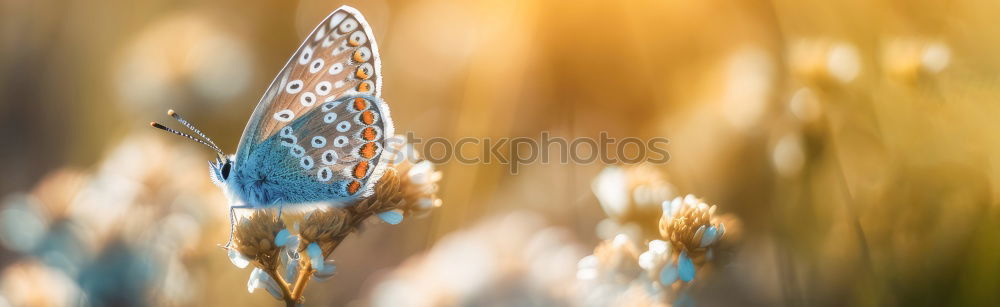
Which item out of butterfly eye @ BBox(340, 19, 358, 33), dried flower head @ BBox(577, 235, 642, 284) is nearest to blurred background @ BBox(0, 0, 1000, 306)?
dried flower head @ BBox(577, 235, 642, 284)

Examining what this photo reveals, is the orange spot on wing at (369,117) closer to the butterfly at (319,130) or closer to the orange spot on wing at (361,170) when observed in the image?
the butterfly at (319,130)

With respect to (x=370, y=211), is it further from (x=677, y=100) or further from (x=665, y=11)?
(x=665, y=11)

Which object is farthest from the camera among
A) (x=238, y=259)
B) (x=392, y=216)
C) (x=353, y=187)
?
(x=353, y=187)

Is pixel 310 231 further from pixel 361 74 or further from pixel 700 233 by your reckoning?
pixel 700 233

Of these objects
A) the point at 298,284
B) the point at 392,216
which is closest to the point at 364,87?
Answer: the point at 392,216

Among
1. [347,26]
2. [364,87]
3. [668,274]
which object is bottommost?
[668,274]

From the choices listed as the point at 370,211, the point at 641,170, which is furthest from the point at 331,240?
the point at 641,170

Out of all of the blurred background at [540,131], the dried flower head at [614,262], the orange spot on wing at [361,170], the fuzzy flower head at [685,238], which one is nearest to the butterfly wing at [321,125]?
the orange spot on wing at [361,170]

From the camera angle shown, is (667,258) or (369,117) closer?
(667,258)
